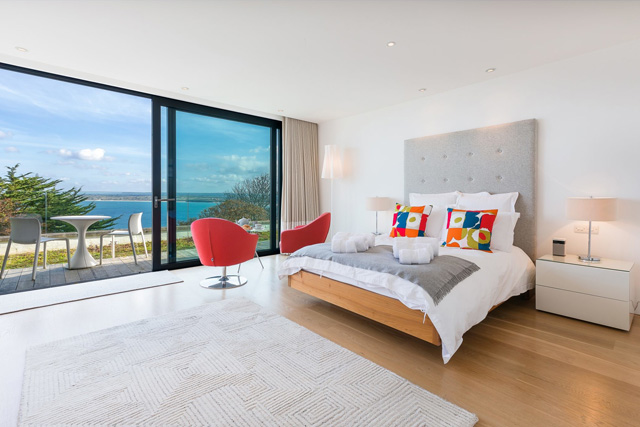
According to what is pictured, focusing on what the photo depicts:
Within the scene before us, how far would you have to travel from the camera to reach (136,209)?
15.4ft

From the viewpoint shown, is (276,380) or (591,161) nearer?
(276,380)

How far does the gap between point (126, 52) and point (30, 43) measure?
0.78 metres

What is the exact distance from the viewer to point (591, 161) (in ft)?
9.62

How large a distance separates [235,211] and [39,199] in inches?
94.3

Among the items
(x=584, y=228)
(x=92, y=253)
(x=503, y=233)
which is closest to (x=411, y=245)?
(x=503, y=233)

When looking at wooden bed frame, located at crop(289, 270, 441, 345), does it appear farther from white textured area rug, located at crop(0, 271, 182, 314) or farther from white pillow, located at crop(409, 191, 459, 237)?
white textured area rug, located at crop(0, 271, 182, 314)

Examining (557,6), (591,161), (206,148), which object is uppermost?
(557,6)

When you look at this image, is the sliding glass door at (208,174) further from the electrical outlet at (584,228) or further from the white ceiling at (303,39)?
the electrical outlet at (584,228)

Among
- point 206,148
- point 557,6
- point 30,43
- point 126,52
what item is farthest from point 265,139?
point 557,6

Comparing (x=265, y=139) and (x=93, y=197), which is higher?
(x=265, y=139)

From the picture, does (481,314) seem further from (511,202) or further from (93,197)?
(93,197)

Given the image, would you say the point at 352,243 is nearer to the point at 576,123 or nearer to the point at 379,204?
the point at 379,204

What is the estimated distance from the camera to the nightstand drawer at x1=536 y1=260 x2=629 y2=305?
245 centimetres

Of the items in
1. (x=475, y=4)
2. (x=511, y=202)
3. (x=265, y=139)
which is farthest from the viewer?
(x=265, y=139)
